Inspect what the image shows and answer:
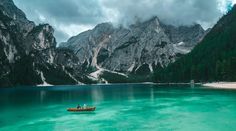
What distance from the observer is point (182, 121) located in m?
58.6

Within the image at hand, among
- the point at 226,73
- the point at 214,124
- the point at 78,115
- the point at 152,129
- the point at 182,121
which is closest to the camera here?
the point at 152,129

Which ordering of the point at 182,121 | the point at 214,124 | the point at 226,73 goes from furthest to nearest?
the point at 226,73
the point at 182,121
the point at 214,124

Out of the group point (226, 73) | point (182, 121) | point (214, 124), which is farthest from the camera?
point (226, 73)

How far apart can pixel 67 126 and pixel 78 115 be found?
15.1 meters

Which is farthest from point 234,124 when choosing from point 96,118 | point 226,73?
point 226,73

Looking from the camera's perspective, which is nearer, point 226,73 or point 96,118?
point 96,118

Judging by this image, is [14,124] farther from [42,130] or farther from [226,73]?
[226,73]

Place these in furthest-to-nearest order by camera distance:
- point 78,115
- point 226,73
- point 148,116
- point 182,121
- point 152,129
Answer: point 226,73
point 78,115
point 148,116
point 182,121
point 152,129

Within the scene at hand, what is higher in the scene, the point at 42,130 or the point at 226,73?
the point at 226,73

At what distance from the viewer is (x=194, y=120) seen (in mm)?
59438

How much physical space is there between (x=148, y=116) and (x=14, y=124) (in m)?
26.9

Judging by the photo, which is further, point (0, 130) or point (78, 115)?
point (78, 115)

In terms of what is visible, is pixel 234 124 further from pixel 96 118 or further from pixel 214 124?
pixel 96 118

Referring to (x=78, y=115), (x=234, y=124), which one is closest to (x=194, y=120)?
(x=234, y=124)
